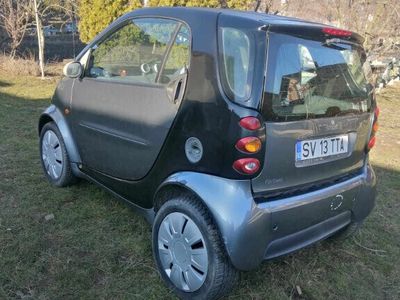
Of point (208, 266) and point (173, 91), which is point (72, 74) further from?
point (208, 266)

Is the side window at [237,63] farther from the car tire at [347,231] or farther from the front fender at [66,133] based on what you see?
the front fender at [66,133]

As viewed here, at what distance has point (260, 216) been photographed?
223cm

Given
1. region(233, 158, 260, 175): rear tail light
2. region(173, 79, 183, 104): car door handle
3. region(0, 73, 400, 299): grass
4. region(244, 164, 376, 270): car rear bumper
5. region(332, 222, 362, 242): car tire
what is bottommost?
region(0, 73, 400, 299): grass

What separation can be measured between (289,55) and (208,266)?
50.0 inches

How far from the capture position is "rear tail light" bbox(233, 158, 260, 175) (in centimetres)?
220

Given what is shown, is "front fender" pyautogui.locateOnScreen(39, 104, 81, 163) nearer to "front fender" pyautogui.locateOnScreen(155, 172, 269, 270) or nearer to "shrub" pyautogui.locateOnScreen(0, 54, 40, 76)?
"front fender" pyautogui.locateOnScreen(155, 172, 269, 270)

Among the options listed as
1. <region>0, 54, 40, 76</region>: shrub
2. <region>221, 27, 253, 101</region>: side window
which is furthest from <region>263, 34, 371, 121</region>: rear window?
<region>0, 54, 40, 76</region>: shrub

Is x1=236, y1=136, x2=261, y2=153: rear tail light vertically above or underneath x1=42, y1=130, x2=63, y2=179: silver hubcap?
above

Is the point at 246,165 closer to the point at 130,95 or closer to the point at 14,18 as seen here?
the point at 130,95

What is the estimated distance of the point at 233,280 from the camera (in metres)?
2.41

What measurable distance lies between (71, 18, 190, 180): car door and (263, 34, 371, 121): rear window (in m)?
0.56

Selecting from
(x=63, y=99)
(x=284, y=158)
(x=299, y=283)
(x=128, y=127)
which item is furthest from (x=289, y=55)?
(x=63, y=99)

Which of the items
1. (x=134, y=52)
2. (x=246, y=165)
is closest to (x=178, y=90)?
(x=246, y=165)

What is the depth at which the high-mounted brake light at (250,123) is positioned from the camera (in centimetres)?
217
